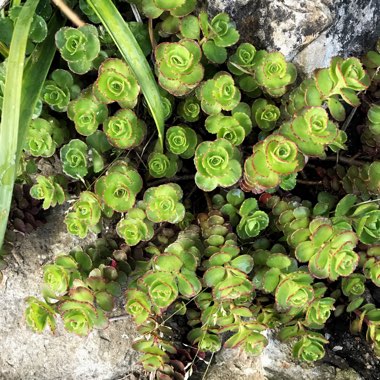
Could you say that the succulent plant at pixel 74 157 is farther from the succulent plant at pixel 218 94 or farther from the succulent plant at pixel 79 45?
the succulent plant at pixel 218 94

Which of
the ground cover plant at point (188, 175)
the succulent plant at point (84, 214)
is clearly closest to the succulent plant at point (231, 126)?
the ground cover plant at point (188, 175)

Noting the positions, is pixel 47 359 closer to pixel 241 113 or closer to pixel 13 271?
pixel 13 271

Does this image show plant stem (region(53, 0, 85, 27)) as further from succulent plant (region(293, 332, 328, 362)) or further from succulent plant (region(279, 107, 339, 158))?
succulent plant (region(293, 332, 328, 362))

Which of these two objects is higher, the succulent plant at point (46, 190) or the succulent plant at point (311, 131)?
the succulent plant at point (46, 190)

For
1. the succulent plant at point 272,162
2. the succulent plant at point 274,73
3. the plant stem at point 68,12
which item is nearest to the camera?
the succulent plant at point 272,162

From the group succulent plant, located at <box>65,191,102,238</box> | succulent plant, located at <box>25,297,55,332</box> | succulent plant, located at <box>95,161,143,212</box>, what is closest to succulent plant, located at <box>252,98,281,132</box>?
succulent plant, located at <box>95,161,143,212</box>

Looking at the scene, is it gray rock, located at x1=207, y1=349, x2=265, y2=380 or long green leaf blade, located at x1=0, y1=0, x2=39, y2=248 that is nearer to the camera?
long green leaf blade, located at x1=0, y1=0, x2=39, y2=248

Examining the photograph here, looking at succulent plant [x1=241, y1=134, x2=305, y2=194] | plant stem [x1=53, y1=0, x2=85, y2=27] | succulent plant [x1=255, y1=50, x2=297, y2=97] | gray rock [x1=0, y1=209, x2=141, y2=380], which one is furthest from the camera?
gray rock [x1=0, y1=209, x2=141, y2=380]

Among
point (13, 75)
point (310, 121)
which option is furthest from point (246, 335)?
point (13, 75)
